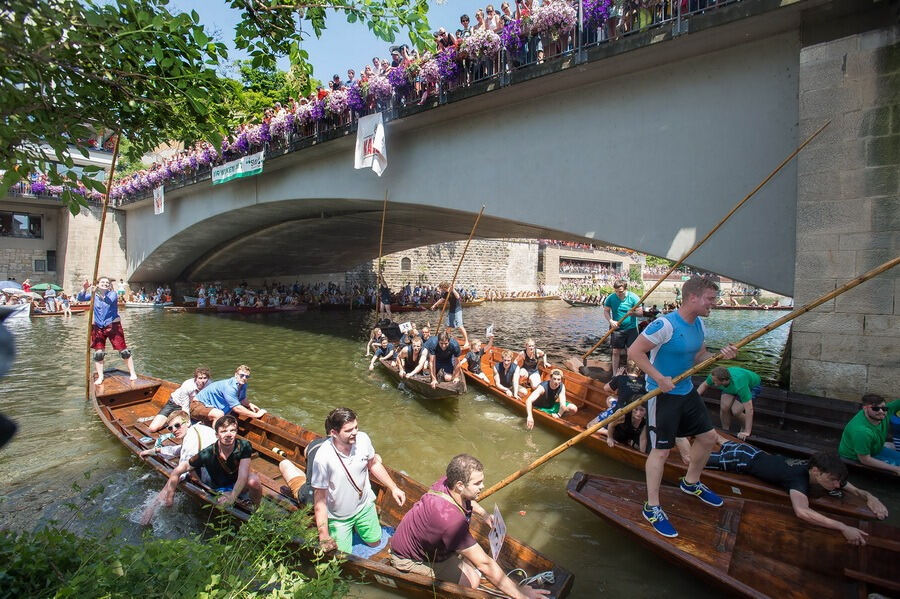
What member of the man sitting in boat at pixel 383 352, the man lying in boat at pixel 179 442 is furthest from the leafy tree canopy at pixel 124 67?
the man sitting in boat at pixel 383 352

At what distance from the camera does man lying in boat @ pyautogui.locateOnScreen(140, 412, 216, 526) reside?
4.41m

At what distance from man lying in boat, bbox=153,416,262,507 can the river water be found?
38 centimetres

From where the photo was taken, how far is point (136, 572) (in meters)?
2.22

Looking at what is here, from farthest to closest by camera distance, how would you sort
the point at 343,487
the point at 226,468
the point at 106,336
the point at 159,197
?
the point at 159,197
the point at 106,336
the point at 226,468
the point at 343,487

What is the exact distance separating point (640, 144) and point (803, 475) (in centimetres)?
506

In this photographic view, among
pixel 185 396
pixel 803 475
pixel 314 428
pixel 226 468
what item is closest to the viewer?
pixel 803 475

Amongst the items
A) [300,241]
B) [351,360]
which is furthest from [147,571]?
[300,241]

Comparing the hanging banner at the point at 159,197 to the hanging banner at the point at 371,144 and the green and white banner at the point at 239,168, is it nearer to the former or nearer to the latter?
the green and white banner at the point at 239,168

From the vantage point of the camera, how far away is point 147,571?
222 cm

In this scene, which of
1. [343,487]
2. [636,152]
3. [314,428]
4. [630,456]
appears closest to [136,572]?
[343,487]

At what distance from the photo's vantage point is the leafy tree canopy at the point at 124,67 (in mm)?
2658

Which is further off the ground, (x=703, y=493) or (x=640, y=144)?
(x=640, y=144)

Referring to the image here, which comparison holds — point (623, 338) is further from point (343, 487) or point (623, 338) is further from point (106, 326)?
point (106, 326)

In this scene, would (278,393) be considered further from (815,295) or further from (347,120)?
(815,295)
